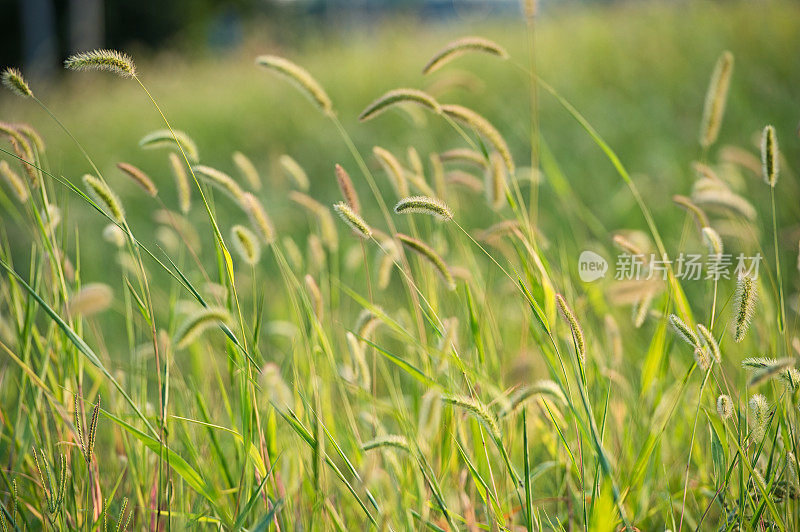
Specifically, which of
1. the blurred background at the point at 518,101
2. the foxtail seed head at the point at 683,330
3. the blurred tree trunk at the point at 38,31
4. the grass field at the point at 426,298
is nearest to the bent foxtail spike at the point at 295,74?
the grass field at the point at 426,298

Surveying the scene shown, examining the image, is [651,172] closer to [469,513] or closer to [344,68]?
[469,513]

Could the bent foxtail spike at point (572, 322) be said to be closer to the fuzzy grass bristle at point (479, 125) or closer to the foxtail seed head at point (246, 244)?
the fuzzy grass bristle at point (479, 125)

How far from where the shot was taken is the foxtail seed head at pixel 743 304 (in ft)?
2.92

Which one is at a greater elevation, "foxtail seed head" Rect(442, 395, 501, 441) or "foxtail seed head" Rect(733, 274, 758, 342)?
"foxtail seed head" Rect(733, 274, 758, 342)

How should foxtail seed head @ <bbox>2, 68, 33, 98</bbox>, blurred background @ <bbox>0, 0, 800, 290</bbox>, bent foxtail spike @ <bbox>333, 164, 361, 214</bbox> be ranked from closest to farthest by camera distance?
foxtail seed head @ <bbox>2, 68, 33, 98</bbox> < bent foxtail spike @ <bbox>333, 164, 361, 214</bbox> < blurred background @ <bbox>0, 0, 800, 290</bbox>

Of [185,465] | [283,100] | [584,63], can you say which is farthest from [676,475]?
[283,100]

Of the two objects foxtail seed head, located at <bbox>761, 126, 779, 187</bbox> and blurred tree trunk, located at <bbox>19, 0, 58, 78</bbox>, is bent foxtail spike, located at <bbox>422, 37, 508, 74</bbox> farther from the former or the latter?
blurred tree trunk, located at <bbox>19, 0, 58, 78</bbox>

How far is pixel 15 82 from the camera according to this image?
1027 mm

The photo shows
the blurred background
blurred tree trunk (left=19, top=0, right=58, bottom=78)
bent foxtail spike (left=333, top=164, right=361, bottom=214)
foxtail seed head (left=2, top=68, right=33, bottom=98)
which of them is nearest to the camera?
foxtail seed head (left=2, top=68, right=33, bottom=98)

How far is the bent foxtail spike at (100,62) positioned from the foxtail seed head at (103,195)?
18 centimetres

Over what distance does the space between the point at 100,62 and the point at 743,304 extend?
1.09 m

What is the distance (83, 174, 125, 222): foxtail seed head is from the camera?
961 mm

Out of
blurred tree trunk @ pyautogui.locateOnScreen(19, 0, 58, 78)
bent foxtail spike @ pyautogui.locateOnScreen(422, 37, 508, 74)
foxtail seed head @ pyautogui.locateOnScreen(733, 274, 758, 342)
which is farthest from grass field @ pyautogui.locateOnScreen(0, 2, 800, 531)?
blurred tree trunk @ pyautogui.locateOnScreen(19, 0, 58, 78)

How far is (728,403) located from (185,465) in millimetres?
864
